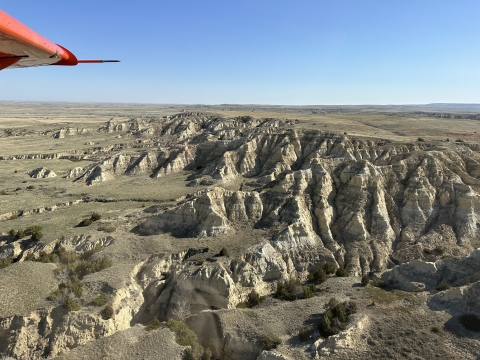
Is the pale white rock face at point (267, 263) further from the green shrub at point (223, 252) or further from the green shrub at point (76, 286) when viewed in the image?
the green shrub at point (76, 286)

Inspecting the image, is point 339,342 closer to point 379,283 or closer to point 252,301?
point 252,301

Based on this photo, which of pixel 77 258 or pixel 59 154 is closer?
pixel 77 258

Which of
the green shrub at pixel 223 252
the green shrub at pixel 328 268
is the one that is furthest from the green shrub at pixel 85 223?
the green shrub at pixel 328 268

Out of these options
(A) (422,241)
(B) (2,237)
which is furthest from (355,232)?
(B) (2,237)

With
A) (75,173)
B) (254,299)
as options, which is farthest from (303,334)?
(75,173)

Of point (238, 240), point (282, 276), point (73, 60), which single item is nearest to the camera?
point (73, 60)

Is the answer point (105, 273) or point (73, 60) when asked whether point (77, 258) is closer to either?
point (105, 273)

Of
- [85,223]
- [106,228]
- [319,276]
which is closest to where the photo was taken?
[319,276]
